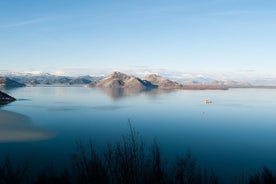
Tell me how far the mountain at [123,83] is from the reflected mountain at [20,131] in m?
95.3

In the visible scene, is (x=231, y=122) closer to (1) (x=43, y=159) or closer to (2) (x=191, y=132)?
(2) (x=191, y=132)

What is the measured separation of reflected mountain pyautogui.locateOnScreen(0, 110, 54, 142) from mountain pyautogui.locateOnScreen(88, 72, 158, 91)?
313 feet

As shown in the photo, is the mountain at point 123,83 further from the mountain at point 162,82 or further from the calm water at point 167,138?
the calm water at point 167,138

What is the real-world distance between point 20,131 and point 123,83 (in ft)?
362

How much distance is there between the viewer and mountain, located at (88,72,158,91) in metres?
122

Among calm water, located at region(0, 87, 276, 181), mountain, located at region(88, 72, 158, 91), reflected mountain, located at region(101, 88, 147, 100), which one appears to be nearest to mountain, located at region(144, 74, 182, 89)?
mountain, located at region(88, 72, 158, 91)

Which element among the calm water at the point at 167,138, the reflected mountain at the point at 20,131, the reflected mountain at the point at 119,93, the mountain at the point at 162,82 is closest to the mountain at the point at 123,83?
the mountain at the point at 162,82

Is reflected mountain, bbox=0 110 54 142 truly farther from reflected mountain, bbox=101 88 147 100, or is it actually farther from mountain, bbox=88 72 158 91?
mountain, bbox=88 72 158 91

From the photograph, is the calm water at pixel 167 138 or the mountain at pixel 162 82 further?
the mountain at pixel 162 82

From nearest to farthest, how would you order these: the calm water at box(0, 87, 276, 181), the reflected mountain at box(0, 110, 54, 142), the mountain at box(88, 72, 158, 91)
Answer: the calm water at box(0, 87, 276, 181)
the reflected mountain at box(0, 110, 54, 142)
the mountain at box(88, 72, 158, 91)

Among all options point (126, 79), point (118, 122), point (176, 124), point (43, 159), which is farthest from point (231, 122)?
point (126, 79)

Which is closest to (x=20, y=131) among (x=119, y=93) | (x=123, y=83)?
(x=119, y=93)

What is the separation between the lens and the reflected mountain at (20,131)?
1661 centimetres

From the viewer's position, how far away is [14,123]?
71.9ft
